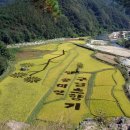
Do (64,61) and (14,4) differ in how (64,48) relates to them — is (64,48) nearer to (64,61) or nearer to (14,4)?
(64,61)

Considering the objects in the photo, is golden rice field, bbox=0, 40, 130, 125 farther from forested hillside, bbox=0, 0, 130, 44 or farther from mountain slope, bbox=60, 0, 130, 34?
mountain slope, bbox=60, 0, 130, 34

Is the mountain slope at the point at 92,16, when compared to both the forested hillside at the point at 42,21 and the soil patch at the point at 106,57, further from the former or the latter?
the soil patch at the point at 106,57

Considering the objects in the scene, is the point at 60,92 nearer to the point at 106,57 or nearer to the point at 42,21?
the point at 106,57

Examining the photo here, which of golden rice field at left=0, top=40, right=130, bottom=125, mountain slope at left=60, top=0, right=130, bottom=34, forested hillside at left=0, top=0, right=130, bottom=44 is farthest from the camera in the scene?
mountain slope at left=60, top=0, right=130, bottom=34

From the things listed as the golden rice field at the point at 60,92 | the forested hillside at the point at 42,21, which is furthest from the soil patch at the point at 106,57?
the forested hillside at the point at 42,21

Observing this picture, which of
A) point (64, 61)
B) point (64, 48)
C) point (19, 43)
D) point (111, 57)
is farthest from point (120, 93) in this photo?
point (19, 43)

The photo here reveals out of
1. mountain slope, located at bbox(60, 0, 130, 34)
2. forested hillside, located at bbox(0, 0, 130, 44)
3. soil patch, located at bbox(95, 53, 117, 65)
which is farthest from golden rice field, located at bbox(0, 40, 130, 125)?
mountain slope, located at bbox(60, 0, 130, 34)

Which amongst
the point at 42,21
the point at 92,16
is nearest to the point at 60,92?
the point at 42,21

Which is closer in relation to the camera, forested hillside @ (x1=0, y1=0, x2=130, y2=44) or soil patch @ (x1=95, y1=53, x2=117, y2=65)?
soil patch @ (x1=95, y1=53, x2=117, y2=65)
